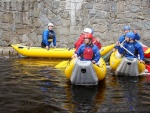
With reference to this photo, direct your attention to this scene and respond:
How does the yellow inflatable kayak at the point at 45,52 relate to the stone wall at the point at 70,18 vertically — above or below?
below

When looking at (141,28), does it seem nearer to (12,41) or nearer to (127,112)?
(12,41)

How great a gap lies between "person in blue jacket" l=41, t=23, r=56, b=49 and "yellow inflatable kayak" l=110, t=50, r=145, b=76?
12.4 ft

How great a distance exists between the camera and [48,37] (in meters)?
12.0

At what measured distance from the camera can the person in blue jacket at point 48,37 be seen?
1183 cm

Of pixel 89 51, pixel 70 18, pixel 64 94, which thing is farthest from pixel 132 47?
pixel 70 18

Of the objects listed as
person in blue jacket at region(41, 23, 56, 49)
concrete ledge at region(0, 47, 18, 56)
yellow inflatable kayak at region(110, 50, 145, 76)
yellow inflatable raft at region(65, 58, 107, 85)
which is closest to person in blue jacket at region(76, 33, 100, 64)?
yellow inflatable raft at region(65, 58, 107, 85)

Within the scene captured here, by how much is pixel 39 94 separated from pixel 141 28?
727cm

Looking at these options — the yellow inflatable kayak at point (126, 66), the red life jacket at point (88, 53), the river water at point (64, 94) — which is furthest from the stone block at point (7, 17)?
the red life jacket at point (88, 53)

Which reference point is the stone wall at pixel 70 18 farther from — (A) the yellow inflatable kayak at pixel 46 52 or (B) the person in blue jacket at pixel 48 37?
(A) the yellow inflatable kayak at pixel 46 52

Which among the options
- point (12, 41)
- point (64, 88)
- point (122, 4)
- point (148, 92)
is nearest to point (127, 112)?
point (148, 92)

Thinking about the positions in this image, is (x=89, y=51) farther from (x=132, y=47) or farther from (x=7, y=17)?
(x=7, y=17)

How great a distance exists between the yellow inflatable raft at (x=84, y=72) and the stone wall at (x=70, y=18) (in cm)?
559

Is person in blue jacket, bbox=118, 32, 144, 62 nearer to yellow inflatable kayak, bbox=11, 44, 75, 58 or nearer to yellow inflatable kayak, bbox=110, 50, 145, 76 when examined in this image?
yellow inflatable kayak, bbox=110, 50, 145, 76

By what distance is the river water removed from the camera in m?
5.54
